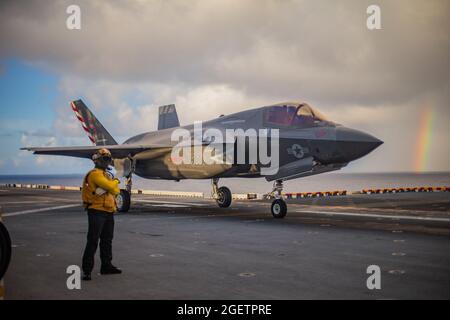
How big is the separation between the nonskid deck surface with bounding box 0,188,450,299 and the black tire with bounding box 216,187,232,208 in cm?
572

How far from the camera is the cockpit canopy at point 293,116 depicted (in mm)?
14523

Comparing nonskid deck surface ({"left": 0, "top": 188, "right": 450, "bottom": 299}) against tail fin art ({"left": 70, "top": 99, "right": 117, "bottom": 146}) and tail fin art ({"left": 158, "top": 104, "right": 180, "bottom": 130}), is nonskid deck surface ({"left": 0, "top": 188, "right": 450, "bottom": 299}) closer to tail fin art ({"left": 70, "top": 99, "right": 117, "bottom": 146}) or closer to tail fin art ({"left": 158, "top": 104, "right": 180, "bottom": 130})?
tail fin art ({"left": 158, "top": 104, "right": 180, "bottom": 130})

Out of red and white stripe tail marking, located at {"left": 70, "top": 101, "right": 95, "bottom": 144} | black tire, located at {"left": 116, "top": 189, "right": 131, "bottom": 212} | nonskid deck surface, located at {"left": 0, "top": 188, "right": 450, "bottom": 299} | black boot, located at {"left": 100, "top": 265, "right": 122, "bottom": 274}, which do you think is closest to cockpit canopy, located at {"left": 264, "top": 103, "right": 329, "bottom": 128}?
nonskid deck surface, located at {"left": 0, "top": 188, "right": 450, "bottom": 299}

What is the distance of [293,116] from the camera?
48.1 feet

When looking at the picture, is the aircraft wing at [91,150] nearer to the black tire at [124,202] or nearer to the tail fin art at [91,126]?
the black tire at [124,202]

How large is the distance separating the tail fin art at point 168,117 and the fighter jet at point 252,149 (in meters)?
2.86

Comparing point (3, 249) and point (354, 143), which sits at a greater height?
point (354, 143)

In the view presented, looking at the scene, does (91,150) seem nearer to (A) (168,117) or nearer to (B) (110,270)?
(A) (168,117)

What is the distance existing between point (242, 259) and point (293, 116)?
803 centimetres

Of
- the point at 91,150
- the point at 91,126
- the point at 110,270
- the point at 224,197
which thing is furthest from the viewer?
the point at 91,126

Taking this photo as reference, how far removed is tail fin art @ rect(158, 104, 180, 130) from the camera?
2280 centimetres

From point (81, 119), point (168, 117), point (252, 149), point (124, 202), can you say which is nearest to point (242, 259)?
point (252, 149)

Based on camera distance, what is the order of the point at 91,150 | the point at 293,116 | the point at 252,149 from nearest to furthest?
1. the point at 293,116
2. the point at 252,149
3. the point at 91,150

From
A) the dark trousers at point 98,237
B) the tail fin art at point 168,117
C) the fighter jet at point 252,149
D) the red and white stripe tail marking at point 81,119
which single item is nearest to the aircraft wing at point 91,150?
the fighter jet at point 252,149
